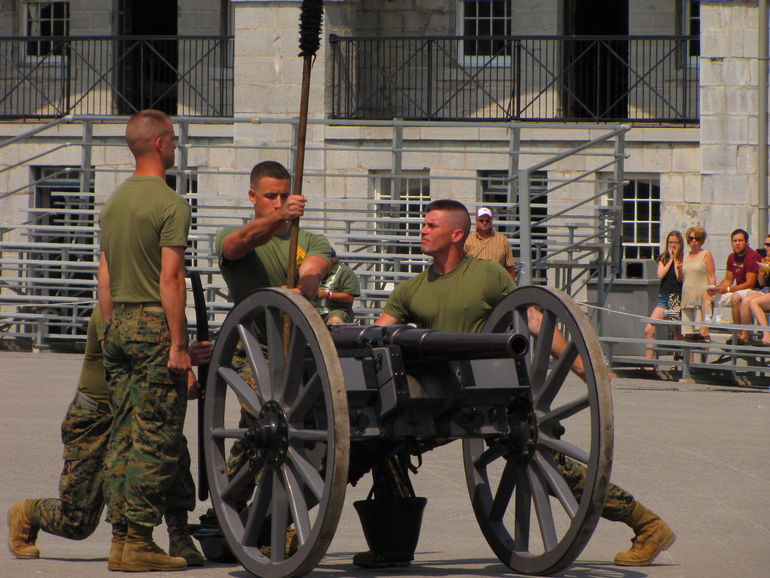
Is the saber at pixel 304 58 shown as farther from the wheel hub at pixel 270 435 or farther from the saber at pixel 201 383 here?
the wheel hub at pixel 270 435

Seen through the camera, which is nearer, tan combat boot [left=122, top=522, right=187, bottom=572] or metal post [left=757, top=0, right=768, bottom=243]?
tan combat boot [left=122, top=522, right=187, bottom=572]

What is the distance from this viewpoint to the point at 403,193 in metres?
24.4

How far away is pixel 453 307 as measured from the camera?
278 inches

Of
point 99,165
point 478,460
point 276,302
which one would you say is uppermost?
point 99,165

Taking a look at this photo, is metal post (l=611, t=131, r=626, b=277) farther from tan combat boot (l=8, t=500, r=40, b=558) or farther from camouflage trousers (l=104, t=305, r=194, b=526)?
camouflage trousers (l=104, t=305, r=194, b=526)

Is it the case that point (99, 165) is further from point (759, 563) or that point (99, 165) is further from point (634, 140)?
point (759, 563)

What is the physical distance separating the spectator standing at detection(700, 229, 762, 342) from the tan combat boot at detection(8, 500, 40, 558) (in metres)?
11.8

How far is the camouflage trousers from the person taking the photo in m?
6.63

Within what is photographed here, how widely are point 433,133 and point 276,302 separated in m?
17.2

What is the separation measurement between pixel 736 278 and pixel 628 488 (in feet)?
29.5

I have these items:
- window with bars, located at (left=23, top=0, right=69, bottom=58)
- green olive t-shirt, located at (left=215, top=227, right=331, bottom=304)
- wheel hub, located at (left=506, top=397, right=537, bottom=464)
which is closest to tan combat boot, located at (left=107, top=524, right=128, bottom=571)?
green olive t-shirt, located at (left=215, top=227, right=331, bottom=304)

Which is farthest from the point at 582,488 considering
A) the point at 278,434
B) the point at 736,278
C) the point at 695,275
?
the point at 695,275

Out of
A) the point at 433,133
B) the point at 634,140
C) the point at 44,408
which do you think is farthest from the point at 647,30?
the point at 44,408

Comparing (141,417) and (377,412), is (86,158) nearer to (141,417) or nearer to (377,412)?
(141,417)
